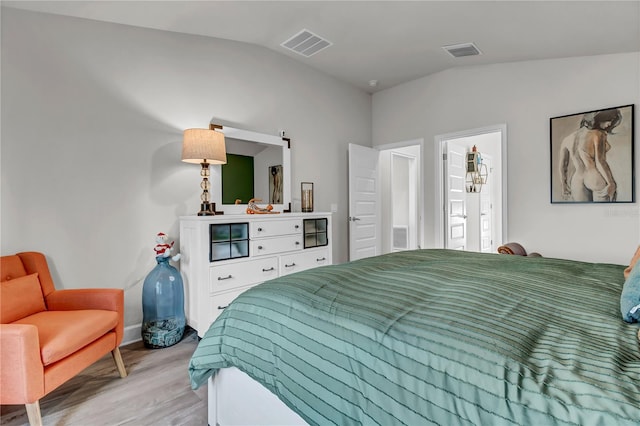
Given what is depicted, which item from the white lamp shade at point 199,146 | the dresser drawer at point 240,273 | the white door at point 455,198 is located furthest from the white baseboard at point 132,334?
the white door at point 455,198

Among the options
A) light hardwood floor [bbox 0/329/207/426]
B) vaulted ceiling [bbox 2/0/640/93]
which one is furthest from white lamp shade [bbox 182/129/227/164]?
light hardwood floor [bbox 0/329/207/426]

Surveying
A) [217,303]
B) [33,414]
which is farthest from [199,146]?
[33,414]

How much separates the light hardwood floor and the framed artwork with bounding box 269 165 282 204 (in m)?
1.90

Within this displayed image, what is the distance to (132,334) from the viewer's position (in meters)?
2.71

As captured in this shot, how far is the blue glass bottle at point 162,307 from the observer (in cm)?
259

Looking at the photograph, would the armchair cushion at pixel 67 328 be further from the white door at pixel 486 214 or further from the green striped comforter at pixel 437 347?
the white door at pixel 486 214

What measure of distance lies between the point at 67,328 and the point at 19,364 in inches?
10.5

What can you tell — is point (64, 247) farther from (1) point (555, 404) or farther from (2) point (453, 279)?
(1) point (555, 404)

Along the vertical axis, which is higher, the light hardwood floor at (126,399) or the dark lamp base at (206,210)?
the dark lamp base at (206,210)

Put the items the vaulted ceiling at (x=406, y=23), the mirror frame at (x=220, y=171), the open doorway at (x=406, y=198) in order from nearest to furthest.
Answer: the vaulted ceiling at (x=406, y=23)
the mirror frame at (x=220, y=171)
the open doorway at (x=406, y=198)

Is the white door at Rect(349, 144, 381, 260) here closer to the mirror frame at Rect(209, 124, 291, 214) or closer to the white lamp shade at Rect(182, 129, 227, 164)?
the mirror frame at Rect(209, 124, 291, 214)

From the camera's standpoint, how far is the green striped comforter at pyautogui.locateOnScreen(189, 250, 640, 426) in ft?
2.14

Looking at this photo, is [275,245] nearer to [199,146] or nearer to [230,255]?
[230,255]

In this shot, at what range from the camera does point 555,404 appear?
1.99 ft
